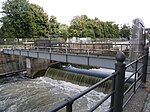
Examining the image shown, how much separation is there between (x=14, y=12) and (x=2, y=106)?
35.0 metres

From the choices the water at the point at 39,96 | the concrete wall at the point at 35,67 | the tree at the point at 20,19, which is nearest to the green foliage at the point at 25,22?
the tree at the point at 20,19

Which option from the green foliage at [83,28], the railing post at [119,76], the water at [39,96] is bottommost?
the water at [39,96]

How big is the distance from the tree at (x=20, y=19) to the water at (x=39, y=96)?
85.6 feet

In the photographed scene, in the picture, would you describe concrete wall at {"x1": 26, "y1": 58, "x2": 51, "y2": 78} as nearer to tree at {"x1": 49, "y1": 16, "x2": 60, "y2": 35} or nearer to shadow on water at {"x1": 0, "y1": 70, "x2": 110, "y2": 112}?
shadow on water at {"x1": 0, "y1": 70, "x2": 110, "y2": 112}

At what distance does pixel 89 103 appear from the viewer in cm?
1134

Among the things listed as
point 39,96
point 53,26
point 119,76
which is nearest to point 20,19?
point 53,26

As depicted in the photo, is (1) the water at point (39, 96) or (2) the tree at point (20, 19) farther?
(2) the tree at point (20, 19)

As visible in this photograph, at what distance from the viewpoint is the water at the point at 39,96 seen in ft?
35.9

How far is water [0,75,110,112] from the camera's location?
430 inches

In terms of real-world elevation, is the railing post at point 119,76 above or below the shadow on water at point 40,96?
above

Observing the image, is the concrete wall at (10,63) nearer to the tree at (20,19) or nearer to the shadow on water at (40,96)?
the shadow on water at (40,96)

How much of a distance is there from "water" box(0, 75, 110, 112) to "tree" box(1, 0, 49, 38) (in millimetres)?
26086

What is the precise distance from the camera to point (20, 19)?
135 ft

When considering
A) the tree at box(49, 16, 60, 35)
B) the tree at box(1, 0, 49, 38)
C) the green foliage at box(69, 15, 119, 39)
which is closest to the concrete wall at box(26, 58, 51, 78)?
the tree at box(1, 0, 49, 38)
